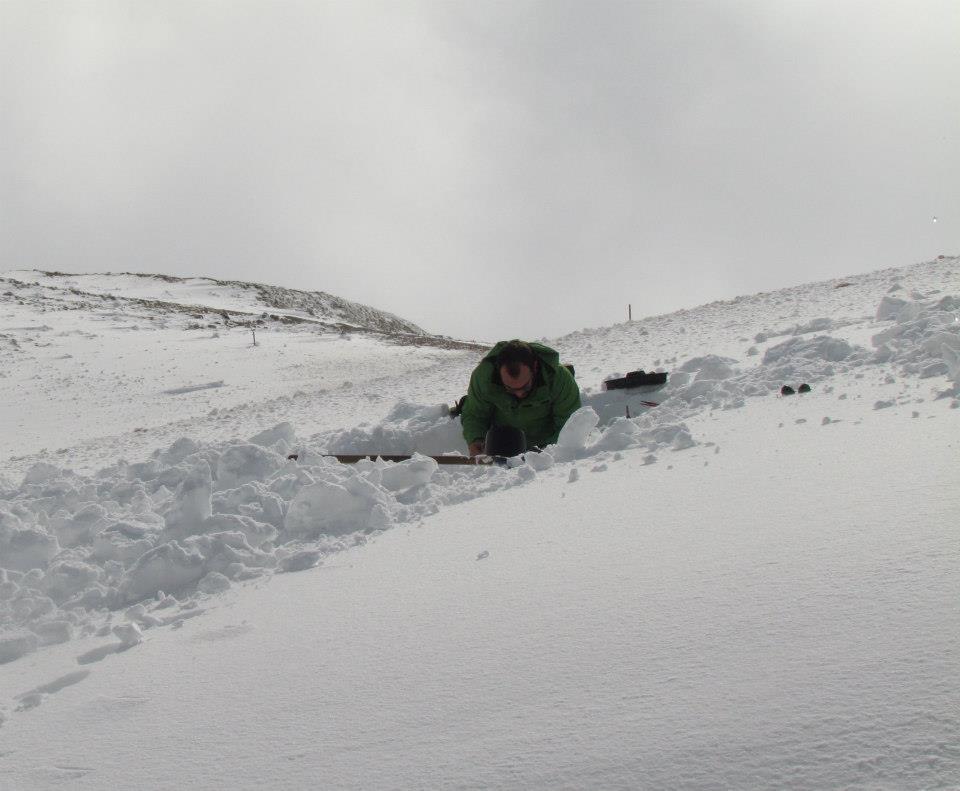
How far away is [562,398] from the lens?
216 inches

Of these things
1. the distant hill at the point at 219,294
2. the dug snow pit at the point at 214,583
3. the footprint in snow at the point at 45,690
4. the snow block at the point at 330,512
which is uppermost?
the distant hill at the point at 219,294

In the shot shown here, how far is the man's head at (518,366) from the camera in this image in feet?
17.1

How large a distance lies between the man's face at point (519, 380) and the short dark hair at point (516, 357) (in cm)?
2

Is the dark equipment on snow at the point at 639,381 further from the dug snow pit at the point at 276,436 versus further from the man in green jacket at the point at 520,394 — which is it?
the dug snow pit at the point at 276,436

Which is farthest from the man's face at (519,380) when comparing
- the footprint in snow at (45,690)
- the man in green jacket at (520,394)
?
the footprint in snow at (45,690)

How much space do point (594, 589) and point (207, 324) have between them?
2085cm

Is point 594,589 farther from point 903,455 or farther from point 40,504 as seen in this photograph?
point 40,504

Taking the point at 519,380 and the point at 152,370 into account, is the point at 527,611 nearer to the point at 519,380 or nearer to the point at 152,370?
the point at 519,380

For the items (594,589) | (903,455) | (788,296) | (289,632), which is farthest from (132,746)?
(788,296)

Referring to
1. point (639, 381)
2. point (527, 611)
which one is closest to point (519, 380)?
point (639, 381)

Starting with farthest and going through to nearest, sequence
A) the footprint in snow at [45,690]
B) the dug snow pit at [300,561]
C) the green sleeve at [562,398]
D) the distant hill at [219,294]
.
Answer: the distant hill at [219,294], the green sleeve at [562,398], the dug snow pit at [300,561], the footprint in snow at [45,690]

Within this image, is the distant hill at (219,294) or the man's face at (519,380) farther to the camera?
the distant hill at (219,294)

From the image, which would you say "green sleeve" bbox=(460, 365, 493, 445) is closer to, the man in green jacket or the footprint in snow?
the man in green jacket

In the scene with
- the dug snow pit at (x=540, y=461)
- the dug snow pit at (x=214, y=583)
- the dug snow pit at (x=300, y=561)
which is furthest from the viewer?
the dug snow pit at (x=540, y=461)
